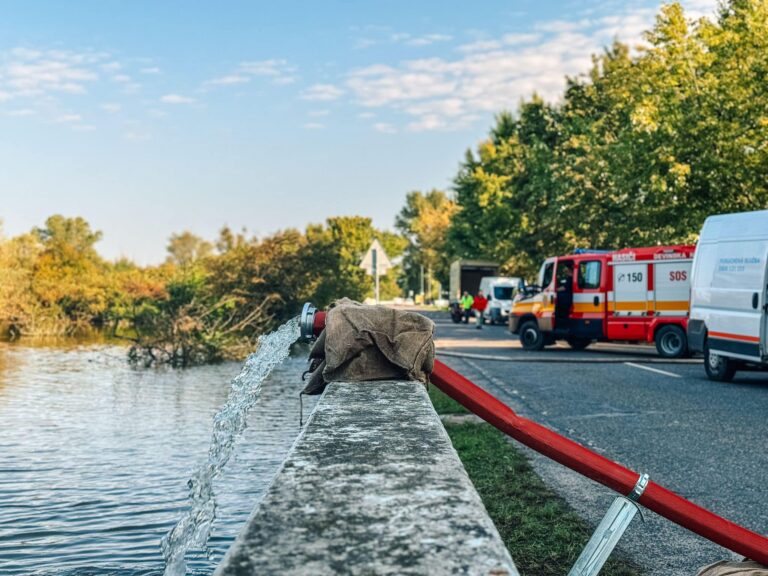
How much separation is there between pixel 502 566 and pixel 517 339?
31.2m

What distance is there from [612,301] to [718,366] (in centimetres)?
830

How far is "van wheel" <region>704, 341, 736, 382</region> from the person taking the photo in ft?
53.3

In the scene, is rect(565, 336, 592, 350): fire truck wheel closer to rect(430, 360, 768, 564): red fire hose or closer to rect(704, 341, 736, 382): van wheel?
rect(704, 341, 736, 382): van wheel

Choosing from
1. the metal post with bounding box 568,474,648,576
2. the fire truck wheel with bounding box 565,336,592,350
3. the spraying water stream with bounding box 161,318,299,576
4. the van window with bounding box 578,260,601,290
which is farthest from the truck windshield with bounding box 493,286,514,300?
the metal post with bounding box 568,474,648,576

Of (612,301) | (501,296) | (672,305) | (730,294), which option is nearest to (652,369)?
(730,294)

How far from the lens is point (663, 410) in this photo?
1230 cm

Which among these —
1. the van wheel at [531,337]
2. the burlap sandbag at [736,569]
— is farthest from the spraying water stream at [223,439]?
the van wheel at [531,337]

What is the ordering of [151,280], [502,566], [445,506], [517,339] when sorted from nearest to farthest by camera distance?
[502,566]
[445,506]
[517,339]
[151,280]

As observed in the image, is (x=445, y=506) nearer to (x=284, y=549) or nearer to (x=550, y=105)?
(x=284, y=549)

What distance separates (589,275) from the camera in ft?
82.9

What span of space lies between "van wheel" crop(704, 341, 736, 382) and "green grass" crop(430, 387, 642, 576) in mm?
8401

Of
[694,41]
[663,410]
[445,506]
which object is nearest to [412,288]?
[694,41]

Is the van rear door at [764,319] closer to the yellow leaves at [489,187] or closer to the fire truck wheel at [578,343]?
Answer: the fire truck wheel at [578,343]

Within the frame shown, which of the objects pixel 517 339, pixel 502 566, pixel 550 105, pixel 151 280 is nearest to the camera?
pixel 502 566
